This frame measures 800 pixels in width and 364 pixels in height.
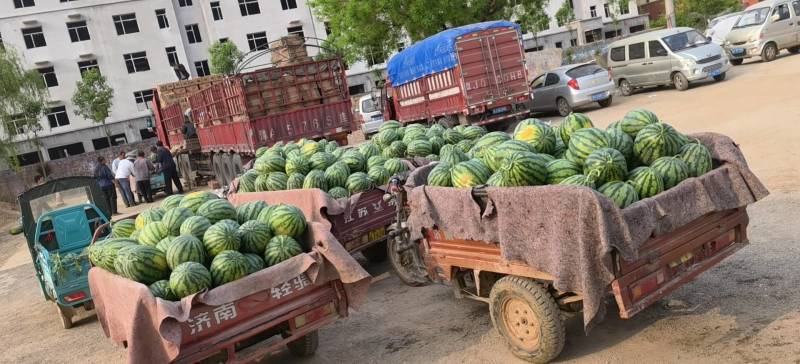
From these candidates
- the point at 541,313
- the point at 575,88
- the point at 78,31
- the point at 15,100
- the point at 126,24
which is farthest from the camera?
the point at 126,24

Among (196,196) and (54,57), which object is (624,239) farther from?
(54,57)

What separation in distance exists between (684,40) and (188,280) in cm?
1742

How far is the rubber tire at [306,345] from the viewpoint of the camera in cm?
493

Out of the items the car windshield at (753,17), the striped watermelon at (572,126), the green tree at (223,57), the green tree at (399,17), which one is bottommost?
the striped watermelon at (572,126)

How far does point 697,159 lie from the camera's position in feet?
13.6

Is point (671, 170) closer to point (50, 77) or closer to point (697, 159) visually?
point (697, 159)

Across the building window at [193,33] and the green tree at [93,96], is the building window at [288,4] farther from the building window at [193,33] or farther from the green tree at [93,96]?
the green tree at [93,96]

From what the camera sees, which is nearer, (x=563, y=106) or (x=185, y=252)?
(x=185, y=252)

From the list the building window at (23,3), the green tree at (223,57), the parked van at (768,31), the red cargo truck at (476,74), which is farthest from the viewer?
the building window at (23,3)

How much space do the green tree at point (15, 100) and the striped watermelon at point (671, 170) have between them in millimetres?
28532

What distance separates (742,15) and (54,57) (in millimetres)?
39615

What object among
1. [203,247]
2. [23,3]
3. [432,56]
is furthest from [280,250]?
[23,3]

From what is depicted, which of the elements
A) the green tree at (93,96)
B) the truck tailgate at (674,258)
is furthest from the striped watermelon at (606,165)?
the green tree at (93,96)

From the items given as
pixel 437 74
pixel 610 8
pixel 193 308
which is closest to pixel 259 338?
pixel 193 308
